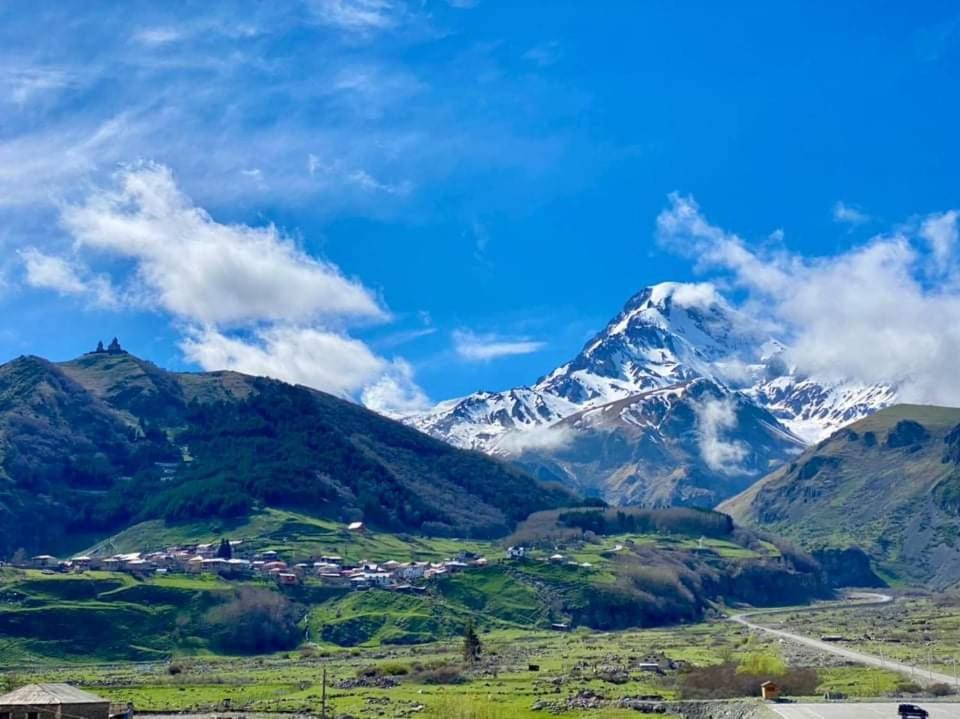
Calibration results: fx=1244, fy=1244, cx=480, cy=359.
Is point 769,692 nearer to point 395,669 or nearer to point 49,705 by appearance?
point 395,669

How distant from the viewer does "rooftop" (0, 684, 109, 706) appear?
8538 centimetres

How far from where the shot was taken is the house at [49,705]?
8462 centimetres

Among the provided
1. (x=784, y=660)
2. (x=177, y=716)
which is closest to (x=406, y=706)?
(x=177, y=716)

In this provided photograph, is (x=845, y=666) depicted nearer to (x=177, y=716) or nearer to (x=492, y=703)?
(x=492, y=703)

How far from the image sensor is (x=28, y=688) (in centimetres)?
8775

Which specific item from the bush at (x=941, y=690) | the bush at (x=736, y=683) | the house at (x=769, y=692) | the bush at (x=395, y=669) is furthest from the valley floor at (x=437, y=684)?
the house at (x=769, y=692)

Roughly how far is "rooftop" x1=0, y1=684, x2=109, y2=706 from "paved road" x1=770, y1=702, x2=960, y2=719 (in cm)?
6051

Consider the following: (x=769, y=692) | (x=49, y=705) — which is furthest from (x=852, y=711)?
(x=49, y=705)

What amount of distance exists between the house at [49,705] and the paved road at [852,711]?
59640 millimetres

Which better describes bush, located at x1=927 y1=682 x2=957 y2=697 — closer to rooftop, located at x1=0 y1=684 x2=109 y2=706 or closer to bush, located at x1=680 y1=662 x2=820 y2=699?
bush, located at x1=680 y1=662 x2=820 y2=699

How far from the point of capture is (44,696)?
283 feet

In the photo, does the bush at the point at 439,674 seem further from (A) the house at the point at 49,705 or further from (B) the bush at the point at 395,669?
(A) the house at the point at 49,705

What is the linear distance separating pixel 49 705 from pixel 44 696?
121 centimetres

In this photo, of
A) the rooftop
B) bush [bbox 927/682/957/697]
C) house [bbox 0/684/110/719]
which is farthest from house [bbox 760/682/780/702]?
the rooftop
